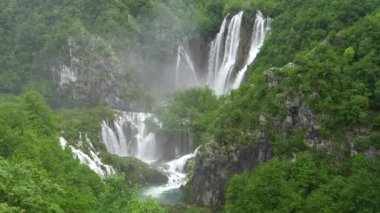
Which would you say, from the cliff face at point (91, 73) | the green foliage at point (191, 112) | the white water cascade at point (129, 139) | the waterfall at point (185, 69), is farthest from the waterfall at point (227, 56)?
the cliff face at point (91, 73)

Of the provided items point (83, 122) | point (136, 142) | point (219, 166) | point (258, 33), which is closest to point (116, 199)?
point (219, 166)

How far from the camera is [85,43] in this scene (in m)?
89.4

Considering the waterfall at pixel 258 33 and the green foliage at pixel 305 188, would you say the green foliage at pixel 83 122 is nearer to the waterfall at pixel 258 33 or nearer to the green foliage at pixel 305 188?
the waterfall at pixel 258 33

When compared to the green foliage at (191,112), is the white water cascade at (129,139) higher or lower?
lower

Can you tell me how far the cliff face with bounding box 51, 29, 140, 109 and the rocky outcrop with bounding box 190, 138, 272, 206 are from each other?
33.9m

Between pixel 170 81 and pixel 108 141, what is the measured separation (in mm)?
25979

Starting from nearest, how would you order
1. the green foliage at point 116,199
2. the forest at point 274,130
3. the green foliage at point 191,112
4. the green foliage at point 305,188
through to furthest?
the green foliage at point 116,199 → the forest at point 274,130 → the green foliage at point 305,188 → the green foliage at point 191,112

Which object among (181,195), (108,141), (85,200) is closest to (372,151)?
(181,195)

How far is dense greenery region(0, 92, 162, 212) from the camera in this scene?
22562mm

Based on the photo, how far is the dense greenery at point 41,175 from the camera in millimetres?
22562

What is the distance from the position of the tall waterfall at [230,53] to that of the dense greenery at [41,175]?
30317mm

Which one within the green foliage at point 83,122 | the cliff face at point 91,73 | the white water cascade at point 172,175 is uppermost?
the cliff face at point 91,73

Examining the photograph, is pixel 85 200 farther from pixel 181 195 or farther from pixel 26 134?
pixel 181 195

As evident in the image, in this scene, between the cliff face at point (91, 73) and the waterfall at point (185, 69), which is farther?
the waterfall at point (185, 69)
